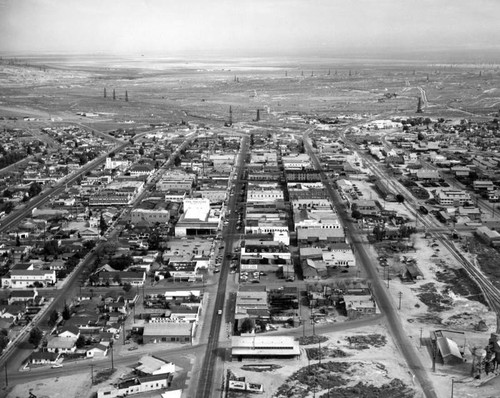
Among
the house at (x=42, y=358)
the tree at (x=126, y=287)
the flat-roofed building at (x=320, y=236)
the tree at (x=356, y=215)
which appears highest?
the tree at (x=356, y=215)

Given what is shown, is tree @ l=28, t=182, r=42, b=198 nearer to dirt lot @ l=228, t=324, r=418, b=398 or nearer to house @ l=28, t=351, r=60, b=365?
house @ l=28, t=351, r=60, b=365

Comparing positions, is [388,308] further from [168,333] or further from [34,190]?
[34,190]

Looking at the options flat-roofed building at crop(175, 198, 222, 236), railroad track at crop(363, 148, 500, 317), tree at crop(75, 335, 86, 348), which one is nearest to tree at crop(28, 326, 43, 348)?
tree at crop(75, 335, 86, 348)

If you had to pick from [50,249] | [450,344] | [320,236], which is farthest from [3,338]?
[320,236]

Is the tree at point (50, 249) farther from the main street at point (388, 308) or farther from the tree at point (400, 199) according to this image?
the tree at point (400, 199)

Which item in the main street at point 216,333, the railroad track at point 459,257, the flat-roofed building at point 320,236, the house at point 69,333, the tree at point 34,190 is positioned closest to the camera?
the main street at point 216,333

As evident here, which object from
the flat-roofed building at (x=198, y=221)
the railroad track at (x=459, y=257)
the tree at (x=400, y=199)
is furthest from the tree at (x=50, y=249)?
the tree at (x=400, y=199)
